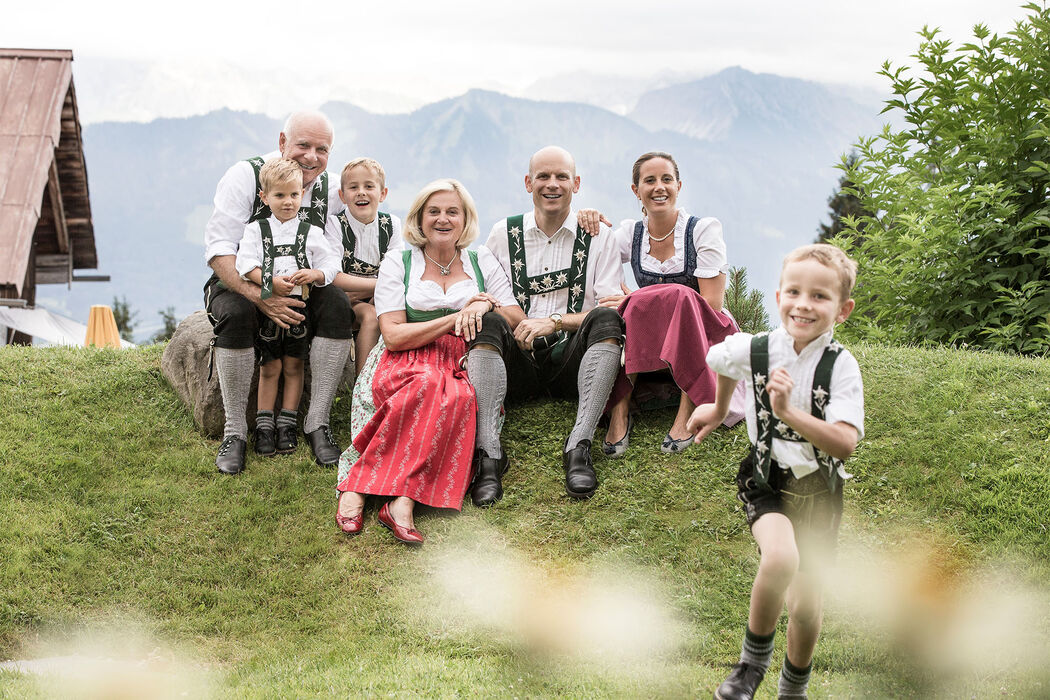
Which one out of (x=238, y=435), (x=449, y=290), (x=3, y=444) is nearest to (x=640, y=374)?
(x=449, y=290)

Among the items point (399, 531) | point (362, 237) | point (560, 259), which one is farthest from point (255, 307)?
point (560, 259)

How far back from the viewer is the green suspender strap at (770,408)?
118 inches

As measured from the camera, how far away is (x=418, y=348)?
521cm

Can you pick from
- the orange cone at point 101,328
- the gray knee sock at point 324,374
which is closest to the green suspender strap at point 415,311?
the gray knee sock at point 324,374

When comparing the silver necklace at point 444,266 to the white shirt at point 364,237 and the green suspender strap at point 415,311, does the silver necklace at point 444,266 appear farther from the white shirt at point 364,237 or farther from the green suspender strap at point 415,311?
the white shirt at point 364,237

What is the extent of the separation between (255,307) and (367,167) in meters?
1.08

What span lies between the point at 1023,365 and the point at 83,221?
578 inches

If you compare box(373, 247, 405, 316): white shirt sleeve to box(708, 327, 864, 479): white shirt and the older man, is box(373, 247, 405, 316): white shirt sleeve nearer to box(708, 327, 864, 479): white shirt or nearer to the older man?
the older man

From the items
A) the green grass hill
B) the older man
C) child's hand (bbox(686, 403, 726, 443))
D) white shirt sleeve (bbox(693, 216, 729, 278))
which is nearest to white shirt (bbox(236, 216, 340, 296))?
the older man

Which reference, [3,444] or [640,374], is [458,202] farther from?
[3,444]

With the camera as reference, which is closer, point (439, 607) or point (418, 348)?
point (439, 607)

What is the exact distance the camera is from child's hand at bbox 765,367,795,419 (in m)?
2.76

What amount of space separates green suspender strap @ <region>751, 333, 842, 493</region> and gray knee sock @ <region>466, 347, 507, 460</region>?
2.20 m

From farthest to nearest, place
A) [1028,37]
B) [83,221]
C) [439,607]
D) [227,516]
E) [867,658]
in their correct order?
[83,221] < [1028,37] < [227,516] < [439,607] < [867,658]
